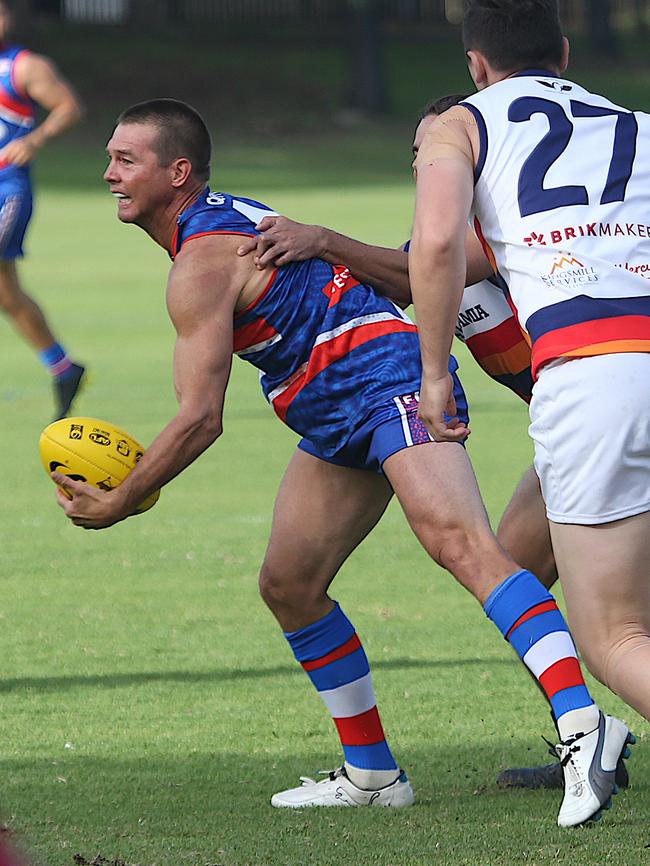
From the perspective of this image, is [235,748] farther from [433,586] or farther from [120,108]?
[120,108]

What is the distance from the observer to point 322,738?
18.1 ft

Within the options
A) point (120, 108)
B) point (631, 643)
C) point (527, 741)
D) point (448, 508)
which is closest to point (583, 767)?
point (631, 643)

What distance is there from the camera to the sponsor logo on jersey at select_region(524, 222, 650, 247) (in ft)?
13.4

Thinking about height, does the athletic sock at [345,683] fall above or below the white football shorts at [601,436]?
below

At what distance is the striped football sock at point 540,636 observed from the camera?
4234 millimetres

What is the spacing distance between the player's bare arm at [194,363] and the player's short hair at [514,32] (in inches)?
36.1

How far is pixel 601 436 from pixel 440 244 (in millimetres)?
609

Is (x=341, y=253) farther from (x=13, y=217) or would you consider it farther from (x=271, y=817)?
(x=13, y=217)

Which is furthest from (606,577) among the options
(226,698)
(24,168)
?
(24,168)

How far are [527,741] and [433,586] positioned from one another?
2.14 meters

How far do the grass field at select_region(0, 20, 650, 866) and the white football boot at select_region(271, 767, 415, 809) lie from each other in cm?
5

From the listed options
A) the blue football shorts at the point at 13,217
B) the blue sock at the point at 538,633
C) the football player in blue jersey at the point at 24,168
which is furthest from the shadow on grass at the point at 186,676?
the blue football shorts at the point at 13,217

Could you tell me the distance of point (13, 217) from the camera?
454 inches

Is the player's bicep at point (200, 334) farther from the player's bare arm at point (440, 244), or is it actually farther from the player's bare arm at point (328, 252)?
the player's bare arm at point (440, 244)
